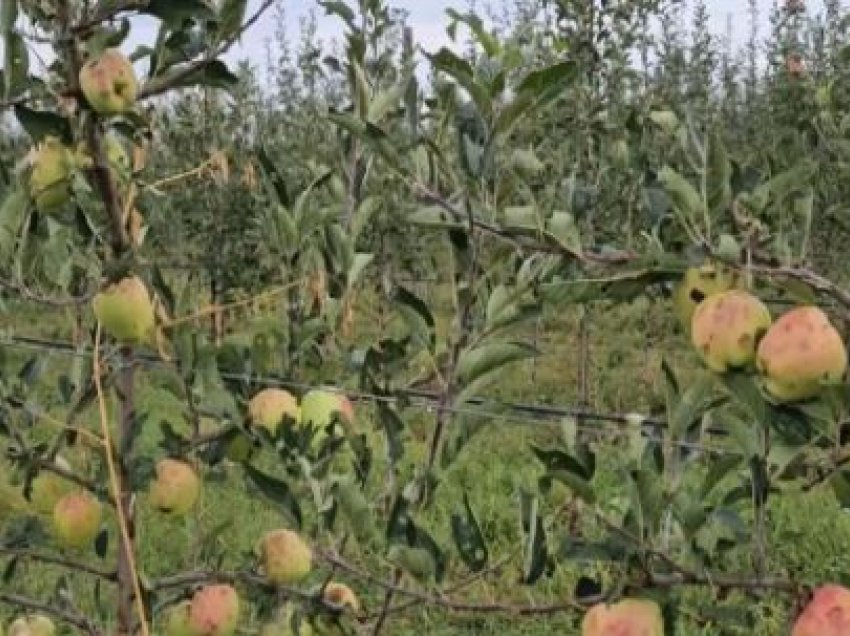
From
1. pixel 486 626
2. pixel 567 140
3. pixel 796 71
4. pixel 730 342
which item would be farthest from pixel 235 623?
pixel 567 140

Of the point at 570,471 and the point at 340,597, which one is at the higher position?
the point at 570,471

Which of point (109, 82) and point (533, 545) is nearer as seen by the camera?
point (533, 545)

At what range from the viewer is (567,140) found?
605cm

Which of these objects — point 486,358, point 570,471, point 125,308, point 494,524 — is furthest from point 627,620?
point 494,524

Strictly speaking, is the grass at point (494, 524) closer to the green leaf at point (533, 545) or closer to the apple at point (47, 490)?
the apple at point (47, 490)

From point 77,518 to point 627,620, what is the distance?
855 millimetres

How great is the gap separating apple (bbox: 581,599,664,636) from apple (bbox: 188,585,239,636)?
61cm

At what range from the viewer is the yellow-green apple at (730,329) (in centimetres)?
108

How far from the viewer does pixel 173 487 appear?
1.74m

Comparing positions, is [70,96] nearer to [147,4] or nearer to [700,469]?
[147,4]

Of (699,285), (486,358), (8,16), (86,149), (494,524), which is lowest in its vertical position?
(494,524)

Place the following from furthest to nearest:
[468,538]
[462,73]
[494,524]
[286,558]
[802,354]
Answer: [494,524], [286,558], [468,538], [462,73], [802,354]

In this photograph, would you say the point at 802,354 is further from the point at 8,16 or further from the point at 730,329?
the point at 8,16

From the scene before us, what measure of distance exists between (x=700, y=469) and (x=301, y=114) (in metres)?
5.41
